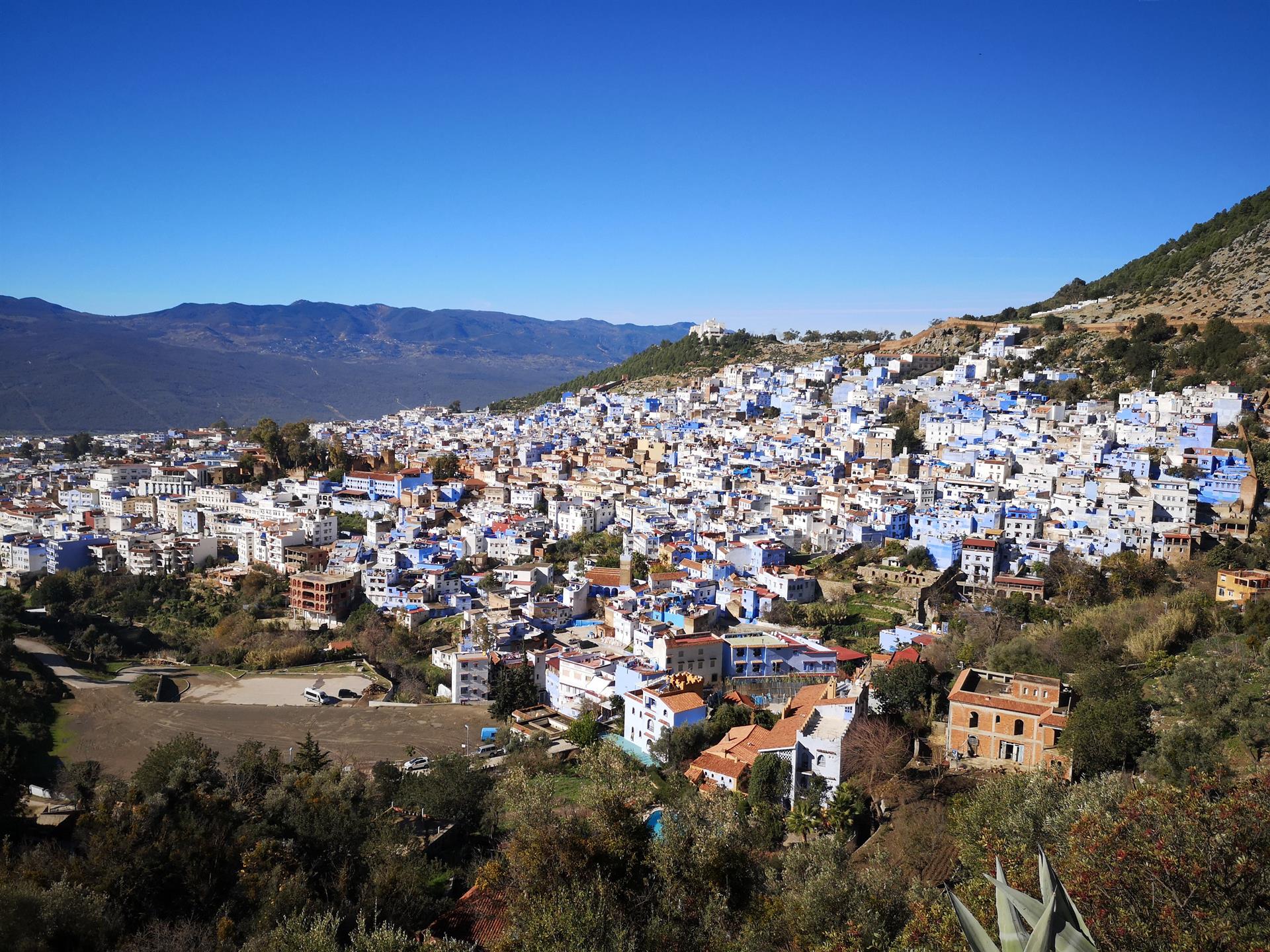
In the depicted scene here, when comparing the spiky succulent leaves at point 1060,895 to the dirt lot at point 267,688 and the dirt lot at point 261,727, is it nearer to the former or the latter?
the dirt lot at point 261,727

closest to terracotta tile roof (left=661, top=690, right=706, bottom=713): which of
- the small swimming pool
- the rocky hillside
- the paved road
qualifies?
the small swimming pool

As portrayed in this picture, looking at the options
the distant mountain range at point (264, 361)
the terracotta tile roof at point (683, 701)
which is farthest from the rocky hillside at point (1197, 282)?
the distant mountain range at point (264, 361)

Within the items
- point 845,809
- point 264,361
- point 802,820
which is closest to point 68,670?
point 802,820

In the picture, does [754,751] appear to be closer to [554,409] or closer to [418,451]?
[418,451]

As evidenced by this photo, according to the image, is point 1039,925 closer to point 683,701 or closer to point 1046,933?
point 1046,933

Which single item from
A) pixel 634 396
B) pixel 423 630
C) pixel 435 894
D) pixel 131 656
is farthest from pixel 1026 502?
pixel 634 396

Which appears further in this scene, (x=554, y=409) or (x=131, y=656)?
(x=554, y=409)
